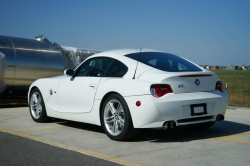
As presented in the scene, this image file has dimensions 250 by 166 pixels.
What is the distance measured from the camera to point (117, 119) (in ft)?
18.3

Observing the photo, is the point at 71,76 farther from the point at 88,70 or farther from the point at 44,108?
the point at 44,108

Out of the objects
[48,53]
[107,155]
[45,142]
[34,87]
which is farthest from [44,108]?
[48,53]

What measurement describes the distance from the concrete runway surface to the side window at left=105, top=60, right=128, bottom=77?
111 cm

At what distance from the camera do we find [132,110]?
17.1 feet

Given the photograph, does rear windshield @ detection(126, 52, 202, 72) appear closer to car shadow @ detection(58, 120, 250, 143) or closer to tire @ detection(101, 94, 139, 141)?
tire @ detection(101, 94, 139, 141)

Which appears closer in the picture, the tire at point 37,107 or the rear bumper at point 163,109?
the rear bumper at point 163,109

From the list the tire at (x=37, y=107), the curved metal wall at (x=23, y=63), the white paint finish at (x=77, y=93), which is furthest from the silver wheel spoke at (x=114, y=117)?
the curved metal wall at (x=23, y=63)

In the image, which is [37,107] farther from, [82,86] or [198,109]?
[198,109]

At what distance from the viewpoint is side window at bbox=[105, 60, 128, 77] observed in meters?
5.79

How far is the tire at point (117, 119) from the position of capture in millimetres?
5305

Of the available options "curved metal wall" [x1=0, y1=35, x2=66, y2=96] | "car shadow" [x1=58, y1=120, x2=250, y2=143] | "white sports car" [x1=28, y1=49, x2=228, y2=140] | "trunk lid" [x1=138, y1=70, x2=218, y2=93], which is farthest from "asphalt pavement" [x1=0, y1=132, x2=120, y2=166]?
"curved metal wall" [x1=0, y1=35, x2=66, y2=96]

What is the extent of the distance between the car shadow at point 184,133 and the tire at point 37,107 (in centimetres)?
66

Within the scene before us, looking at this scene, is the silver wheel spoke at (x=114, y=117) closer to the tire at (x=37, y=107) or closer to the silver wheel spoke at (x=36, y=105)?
the tire at (x=37, y=107)

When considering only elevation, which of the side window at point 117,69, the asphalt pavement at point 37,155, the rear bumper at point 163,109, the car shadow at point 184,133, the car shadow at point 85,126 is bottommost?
the car shadow at point 85,126
